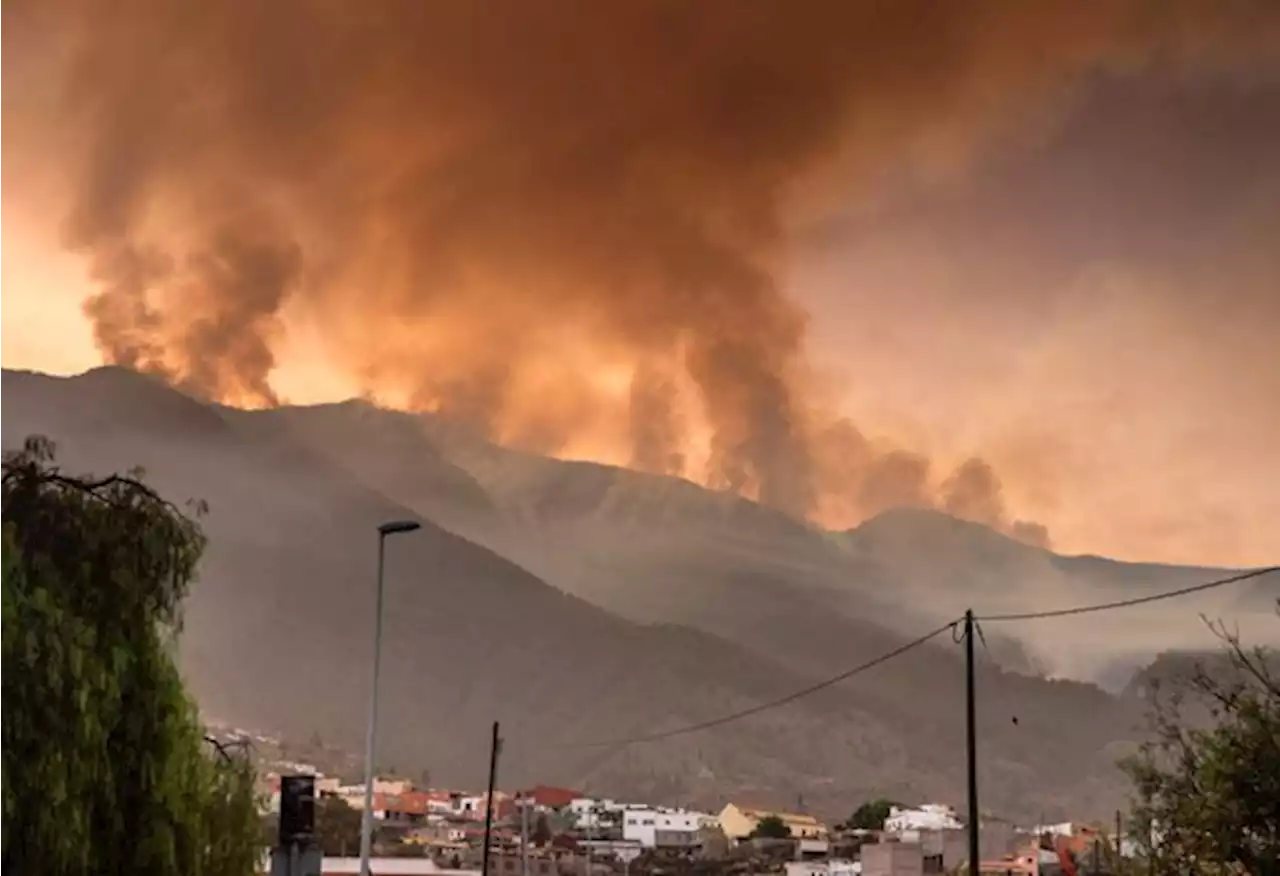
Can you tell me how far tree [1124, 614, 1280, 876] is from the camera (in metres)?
Answer: 16.9

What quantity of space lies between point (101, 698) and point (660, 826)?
440ft

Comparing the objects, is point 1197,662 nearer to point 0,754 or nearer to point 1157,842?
point 1157,842

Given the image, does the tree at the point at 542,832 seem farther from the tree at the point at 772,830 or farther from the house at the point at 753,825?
the tree at the point at 772,830

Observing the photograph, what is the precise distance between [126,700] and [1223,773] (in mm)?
12668

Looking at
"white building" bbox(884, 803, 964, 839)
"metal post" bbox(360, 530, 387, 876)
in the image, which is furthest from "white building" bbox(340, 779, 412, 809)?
"metal post" bbox(360, 530, 387, 876)

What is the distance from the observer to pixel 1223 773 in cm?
1709

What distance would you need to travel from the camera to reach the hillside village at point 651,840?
280ft

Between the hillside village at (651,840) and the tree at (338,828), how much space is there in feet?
0.51

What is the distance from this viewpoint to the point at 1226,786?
56.2ft

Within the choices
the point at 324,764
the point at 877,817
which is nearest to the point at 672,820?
the point at 877,817

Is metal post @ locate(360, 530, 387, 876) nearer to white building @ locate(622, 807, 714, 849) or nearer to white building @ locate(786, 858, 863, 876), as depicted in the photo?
→ white building @ locate(786, 858, 863, 876)

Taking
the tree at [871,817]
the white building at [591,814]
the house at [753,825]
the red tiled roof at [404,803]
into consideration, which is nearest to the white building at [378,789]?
the red tiled roof at [404,803]

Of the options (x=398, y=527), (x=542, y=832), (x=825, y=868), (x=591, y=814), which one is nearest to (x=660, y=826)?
(x=591, y=814)

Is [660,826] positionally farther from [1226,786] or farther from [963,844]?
[1226,786]
